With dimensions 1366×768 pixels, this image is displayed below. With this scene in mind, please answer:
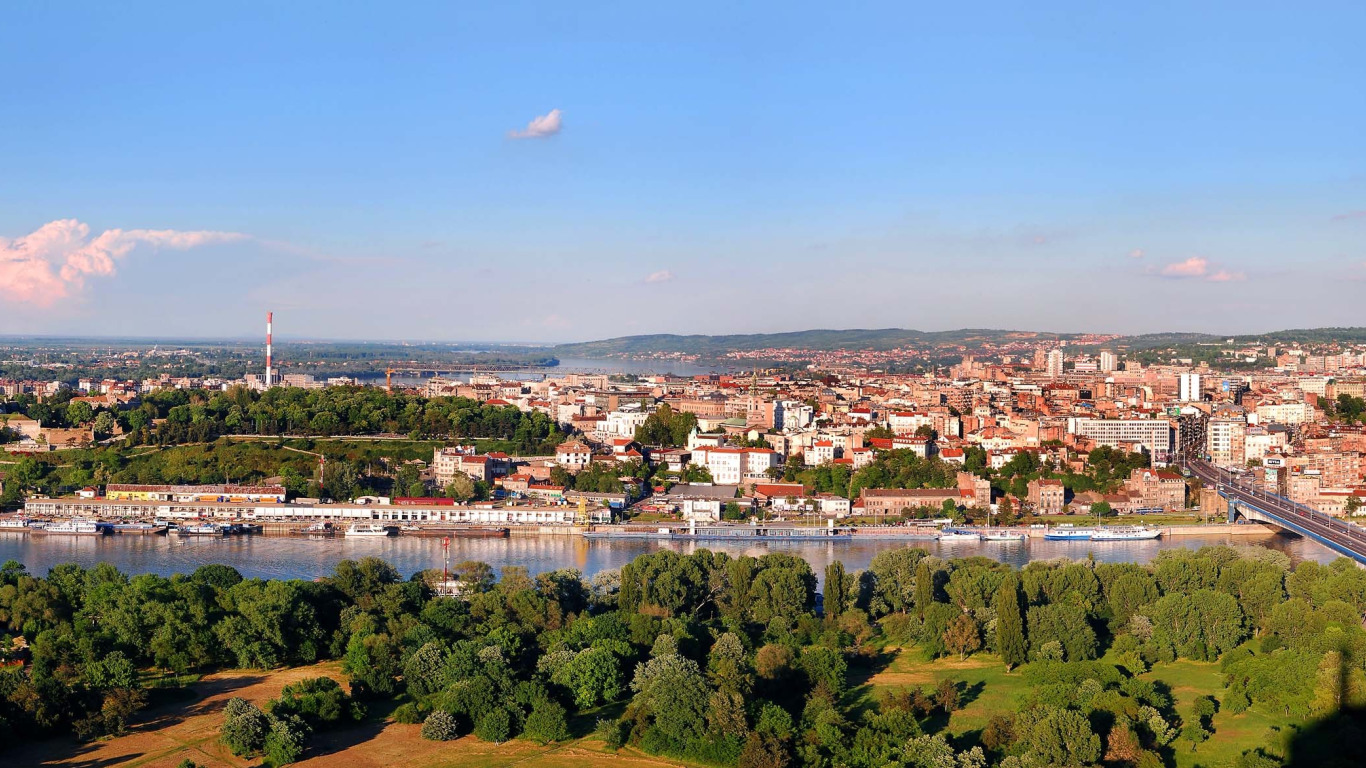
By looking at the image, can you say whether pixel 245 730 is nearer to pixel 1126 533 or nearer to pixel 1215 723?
pixel 1215 723

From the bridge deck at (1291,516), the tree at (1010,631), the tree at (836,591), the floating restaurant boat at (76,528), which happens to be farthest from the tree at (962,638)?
the floating restaurant boat at (76,528)

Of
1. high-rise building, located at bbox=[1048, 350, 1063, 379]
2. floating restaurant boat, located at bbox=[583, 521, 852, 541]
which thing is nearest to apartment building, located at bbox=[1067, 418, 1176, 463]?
floating restaurant boat, located at bbox=[583, 521, 852, 541]

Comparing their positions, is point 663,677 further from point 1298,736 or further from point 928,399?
point 928,399

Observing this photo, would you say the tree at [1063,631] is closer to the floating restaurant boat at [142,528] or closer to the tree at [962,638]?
the tree at [962,638]

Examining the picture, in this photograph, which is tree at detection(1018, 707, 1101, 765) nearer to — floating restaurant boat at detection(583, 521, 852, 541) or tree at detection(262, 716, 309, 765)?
tree at detection(262, 716, 309, 765)

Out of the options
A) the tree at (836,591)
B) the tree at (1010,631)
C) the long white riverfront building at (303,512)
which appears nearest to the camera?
the tree at (1010,631)
